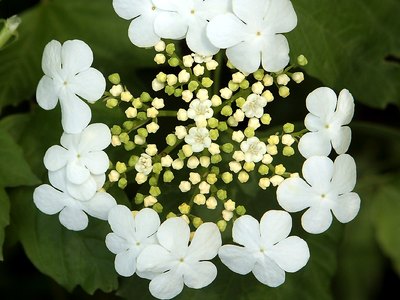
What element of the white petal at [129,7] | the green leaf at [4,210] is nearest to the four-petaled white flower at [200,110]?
the white petal at [129,7]

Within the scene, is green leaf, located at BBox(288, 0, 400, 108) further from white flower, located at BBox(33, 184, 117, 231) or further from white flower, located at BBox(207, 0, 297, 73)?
white flower, located at BBox(33, 184, 117, 231)

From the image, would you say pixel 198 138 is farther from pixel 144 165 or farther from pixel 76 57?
pixel 76 57

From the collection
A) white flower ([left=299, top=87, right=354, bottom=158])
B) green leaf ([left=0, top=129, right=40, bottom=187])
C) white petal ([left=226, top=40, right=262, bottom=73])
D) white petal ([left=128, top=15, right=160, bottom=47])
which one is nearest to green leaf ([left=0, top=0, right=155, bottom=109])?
green leaf ([left=0, top=129, right=40, bottom=187])

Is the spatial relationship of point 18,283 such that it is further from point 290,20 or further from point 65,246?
point 290,20

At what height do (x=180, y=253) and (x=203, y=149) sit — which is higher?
(x=203, y=149)

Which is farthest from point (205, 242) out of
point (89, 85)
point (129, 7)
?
point (129, 7)

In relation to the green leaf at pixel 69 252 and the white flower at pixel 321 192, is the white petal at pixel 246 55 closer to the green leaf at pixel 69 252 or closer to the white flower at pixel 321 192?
the white flower at pixel 321 192
